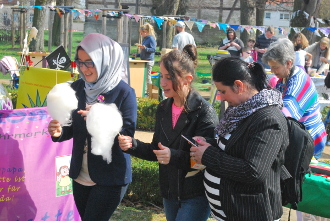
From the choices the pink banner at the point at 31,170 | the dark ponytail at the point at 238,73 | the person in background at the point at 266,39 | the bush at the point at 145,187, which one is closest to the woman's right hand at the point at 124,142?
the dark ponytail at the point at 238,73

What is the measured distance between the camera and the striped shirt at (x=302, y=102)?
370 centimetres

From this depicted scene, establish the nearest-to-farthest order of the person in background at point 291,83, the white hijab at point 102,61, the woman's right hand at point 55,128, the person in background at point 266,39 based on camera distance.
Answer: the white hijab at point 102,61 < the woman's right hand at point 55,128 < the person in background at point 291,83 < the person in background at point 266,39

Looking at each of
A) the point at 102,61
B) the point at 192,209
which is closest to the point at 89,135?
the point at 102,61

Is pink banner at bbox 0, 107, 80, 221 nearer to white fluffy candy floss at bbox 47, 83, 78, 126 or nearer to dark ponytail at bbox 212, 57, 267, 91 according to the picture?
white fluffy candy floss at bbox 47, 83, 78, 126

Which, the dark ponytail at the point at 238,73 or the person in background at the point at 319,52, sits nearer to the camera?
the dark ponytail at the point at 238,73

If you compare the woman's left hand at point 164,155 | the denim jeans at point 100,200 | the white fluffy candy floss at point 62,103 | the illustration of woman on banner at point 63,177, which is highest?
the white fluffy candy floss at point 62,103

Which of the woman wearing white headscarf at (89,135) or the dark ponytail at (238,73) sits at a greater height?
the dark ponytail at (238,73)

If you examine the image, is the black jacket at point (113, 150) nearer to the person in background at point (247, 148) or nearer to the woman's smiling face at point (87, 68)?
the woman's smiling face at point (87, 68)

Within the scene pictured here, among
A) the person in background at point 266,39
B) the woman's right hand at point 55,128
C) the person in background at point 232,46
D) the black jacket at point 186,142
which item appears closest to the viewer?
the black jacket at point 186,142

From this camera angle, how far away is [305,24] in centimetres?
1781

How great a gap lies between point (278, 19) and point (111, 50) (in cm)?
5100

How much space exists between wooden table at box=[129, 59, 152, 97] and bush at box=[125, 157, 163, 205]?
6886mm

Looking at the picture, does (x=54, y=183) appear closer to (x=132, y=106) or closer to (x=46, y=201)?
(x=46, y=201)

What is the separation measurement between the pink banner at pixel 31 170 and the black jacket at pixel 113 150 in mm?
910
